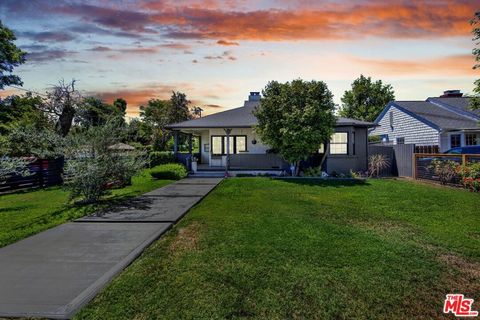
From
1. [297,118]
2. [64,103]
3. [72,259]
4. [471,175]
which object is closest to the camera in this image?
[72,259]

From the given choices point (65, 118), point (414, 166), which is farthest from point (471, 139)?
point (65, 118)

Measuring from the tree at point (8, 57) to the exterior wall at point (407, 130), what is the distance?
3372 cm

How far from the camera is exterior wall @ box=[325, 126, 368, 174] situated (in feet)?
51.3

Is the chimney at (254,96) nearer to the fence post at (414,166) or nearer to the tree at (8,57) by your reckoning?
the fence post at (414,166)

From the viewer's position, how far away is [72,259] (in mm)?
4453

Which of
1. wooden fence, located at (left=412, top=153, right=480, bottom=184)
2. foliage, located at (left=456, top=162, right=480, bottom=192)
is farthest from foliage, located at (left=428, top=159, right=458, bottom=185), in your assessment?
foliage, located at (left=456, top=162, right=480, bottom=192)

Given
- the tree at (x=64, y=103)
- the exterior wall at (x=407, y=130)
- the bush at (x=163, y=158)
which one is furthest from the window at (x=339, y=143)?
the tree at (x=64, y=103)

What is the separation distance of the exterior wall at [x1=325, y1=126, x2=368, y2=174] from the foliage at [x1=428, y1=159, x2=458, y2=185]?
4077mm

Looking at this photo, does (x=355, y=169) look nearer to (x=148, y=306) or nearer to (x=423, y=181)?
(x=423, y=181)

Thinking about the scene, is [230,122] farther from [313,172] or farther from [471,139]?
[471,139]

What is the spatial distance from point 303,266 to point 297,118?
10.6m

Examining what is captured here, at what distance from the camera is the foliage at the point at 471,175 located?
32.6 ft

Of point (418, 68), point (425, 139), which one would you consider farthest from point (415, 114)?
point (418, 68)

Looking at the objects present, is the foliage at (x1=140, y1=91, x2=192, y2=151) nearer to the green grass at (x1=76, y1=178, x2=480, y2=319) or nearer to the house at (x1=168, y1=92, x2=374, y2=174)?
the house at (x1=168, y1=92, x2=374, y2=174)
